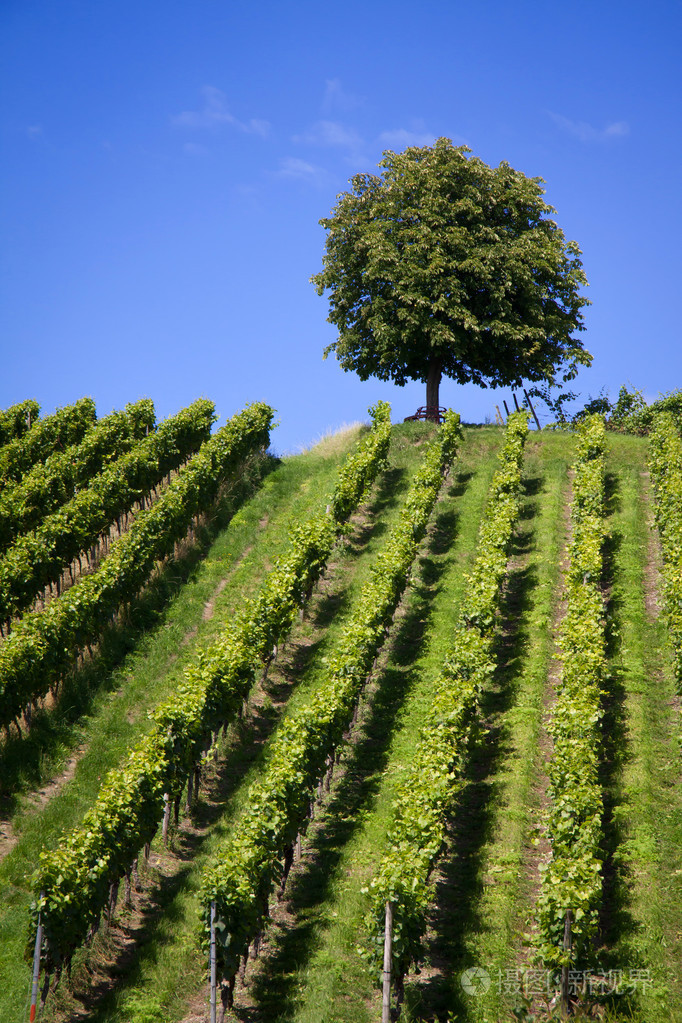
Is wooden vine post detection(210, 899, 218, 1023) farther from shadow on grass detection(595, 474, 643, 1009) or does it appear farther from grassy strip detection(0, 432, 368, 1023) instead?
shadow on grass detection(595, 474, 643, 1009)

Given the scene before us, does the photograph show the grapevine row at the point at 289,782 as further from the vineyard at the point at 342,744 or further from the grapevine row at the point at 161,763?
the grapevine row at the point at 161,763

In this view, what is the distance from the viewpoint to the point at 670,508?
31.4 m

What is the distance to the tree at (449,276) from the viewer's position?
4362 centimetres

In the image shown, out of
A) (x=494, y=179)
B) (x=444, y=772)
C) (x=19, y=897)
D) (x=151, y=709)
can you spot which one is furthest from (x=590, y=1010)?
(x=494, y=179)

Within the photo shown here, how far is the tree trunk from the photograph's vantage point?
4628 cm

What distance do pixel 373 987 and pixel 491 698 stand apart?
966cm

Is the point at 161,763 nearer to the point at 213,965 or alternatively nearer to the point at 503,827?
the point at 213,965

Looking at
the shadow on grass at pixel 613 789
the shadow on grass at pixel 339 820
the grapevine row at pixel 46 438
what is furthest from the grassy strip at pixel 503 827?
the grapevine row at pixel 46 438

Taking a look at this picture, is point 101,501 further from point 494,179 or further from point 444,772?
point 494,179

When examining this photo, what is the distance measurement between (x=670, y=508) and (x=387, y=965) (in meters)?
21.2

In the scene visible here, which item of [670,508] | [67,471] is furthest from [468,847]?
[67,471]

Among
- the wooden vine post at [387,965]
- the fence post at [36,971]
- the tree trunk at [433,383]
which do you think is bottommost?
the fence post at [36,971]

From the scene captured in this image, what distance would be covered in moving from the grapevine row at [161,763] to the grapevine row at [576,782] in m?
8.05

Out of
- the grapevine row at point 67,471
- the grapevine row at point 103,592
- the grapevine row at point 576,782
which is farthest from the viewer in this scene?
the grapevine row at point 67,471
